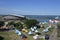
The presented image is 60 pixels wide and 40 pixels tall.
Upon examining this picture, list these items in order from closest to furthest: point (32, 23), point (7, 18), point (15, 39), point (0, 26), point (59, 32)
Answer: point (59, 32), point (15, 39), point (0, 26), point (32, 23), point (7, 18)

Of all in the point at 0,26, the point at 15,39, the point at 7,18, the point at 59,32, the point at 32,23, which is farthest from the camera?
the point at 7,18

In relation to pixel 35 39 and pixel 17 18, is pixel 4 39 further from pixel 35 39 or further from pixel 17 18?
pixel 17 18

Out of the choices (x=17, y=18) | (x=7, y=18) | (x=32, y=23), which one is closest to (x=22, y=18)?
(x=17, y=18)

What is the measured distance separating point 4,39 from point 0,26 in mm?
13748

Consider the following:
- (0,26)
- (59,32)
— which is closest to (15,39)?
(59,32)

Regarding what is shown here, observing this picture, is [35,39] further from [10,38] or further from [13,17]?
[13,17]

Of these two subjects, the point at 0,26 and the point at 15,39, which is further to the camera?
the point at 0,26

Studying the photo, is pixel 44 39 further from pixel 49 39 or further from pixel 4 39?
pixel 4 39

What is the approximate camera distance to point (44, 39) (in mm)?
27141

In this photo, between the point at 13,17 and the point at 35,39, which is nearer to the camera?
the point at 35,39

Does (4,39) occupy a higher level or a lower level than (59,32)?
lower

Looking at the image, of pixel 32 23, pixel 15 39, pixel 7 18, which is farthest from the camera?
pixel 7 18

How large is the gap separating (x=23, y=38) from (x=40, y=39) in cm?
338

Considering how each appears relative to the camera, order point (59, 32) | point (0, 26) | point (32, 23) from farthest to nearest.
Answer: point (32, 23) < point (0, 26) < point (59, 32)
